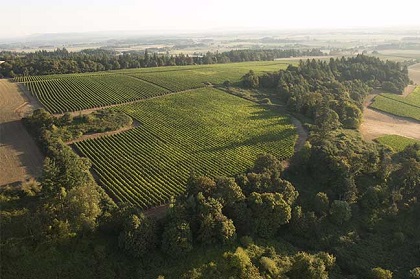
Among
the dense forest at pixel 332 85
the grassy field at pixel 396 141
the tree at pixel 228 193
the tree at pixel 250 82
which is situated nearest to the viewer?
the tree at pixel 228 193

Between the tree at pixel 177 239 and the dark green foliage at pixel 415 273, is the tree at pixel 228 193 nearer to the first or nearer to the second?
the tree at pixel 177 239

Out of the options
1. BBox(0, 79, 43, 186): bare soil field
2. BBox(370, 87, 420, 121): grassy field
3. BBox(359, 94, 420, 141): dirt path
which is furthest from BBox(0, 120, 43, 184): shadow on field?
BBox(370, 87, 420, 121): grassy field

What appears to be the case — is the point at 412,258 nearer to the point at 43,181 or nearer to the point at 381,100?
the point at 43,181

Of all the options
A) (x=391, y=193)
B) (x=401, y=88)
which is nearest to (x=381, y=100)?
(x=401, y=88)

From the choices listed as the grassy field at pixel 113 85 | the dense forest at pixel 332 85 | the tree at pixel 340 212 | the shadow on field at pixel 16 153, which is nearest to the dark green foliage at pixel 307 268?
the tree at pixel 340 212

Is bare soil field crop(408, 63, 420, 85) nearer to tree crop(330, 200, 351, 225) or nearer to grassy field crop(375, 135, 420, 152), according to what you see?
grassy field crop(375, 135, 420, 152)
